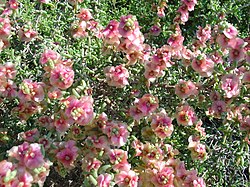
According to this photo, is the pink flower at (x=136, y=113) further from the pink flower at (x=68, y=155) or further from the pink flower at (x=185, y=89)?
the pink flower at (x=68, y=155)

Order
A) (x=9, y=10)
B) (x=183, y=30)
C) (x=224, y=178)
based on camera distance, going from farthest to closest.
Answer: (x=183, y=30), (x=224, y=178), (x=9, y=10)

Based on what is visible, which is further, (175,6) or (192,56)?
(175,6)

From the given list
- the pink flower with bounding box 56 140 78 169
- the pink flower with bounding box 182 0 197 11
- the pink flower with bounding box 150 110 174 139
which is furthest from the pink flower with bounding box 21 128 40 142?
the pink flower with bounding box 182 0 197 11

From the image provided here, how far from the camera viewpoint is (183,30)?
3074mm

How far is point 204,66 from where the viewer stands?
1.97 m

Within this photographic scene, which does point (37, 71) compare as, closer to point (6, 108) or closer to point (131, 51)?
point (6, 108)

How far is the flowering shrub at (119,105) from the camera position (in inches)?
70.8

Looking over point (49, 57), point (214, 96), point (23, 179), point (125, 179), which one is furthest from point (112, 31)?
point (23, 179)

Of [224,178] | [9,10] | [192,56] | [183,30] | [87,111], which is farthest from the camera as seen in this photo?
[183,30]

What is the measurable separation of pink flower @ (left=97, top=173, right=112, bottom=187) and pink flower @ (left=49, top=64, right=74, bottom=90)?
38 centimetres

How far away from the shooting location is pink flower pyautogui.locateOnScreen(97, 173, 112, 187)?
66.0 inches

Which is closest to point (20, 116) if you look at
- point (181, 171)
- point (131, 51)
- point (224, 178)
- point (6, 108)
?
point (6, 108)

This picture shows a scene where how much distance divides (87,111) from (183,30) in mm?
1483

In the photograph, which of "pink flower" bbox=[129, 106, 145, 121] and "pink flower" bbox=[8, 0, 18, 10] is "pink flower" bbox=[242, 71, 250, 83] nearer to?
"pink flower" bbox=[129, 106, 145, 121]
